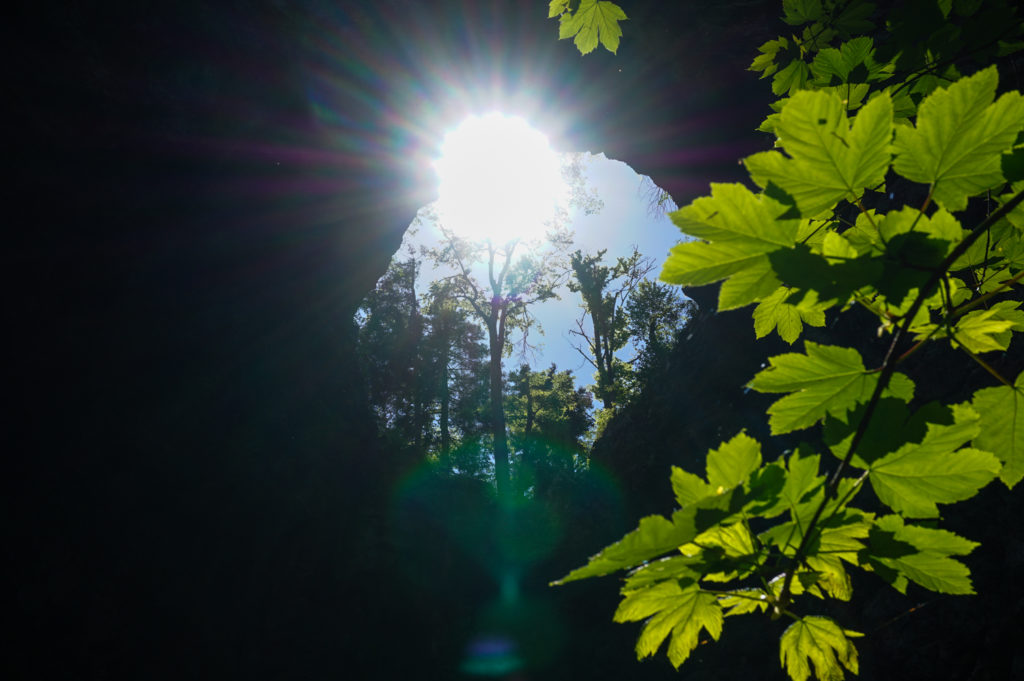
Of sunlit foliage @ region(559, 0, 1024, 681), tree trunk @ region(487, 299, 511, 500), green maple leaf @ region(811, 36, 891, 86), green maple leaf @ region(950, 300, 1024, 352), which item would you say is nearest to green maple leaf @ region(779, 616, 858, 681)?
sunlit foliage @ region(559, 0, 1024, 681)

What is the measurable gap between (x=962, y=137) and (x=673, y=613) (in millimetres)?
680

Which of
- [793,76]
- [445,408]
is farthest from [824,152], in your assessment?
[445,408]

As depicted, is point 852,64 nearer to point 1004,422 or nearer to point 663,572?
point 1004,422

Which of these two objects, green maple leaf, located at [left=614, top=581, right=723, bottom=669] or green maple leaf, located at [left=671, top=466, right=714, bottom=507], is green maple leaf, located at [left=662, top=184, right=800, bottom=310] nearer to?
green maple leaf, located at [left=671, top=466, right=714, bottom=507]

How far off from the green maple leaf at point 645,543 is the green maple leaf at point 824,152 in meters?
0.38

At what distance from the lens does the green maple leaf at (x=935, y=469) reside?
19.5 inches

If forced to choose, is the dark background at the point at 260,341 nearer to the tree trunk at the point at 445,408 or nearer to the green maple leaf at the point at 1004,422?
the green maple leaf at the point at 1004,422

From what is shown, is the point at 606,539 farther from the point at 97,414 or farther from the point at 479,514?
the point at 97,414

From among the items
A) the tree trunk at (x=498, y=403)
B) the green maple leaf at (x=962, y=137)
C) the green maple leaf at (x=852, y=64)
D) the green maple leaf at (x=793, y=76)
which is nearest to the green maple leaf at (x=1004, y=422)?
the green maple leaf at (x=962, y=137)

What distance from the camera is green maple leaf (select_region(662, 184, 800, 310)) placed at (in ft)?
1.61

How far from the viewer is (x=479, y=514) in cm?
1015

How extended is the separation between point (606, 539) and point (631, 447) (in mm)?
1935

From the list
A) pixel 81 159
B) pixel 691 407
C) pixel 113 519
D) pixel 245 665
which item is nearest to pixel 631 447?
pixel 691 407

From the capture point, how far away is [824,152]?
0.51 meters
